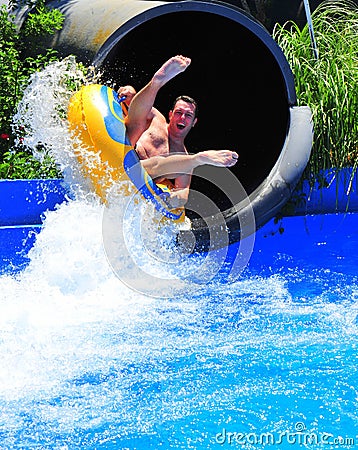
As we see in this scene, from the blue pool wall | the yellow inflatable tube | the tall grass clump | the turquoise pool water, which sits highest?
the tall grass clump

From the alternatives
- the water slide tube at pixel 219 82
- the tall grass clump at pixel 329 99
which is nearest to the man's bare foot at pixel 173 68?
the water slide tube at pixel 219 82

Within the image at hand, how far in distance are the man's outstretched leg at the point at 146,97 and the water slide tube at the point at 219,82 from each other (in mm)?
393

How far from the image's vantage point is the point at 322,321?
4090 mm

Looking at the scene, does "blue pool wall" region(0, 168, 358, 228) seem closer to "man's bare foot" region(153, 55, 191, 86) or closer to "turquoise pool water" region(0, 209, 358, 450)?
"turquoise pool water" region(0, 209, 358, 450)

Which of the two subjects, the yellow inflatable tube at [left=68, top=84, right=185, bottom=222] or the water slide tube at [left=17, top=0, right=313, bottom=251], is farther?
the water slide tube at [left=17, top=0, right=313, bottom=251]

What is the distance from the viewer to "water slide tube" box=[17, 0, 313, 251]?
4.97m

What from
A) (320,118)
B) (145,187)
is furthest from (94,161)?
(320,118)

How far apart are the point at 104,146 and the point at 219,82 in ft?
5.70

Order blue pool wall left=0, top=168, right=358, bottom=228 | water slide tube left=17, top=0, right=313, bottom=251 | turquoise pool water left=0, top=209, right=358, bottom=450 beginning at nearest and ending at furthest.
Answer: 1. turquoise pool water left=0, top=209, right=358, bottom=450
2. water slide tube left=17, top=0, right=313, bottom=251
3. blue pool wall left=0, top=168, right=358, bottom=228

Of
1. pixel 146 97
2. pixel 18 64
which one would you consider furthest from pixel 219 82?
pixel 18 64

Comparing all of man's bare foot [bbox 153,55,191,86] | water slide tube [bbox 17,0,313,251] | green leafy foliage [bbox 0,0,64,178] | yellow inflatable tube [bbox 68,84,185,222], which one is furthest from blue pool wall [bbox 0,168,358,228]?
man's bare foot [bbox 153,55,191,86]

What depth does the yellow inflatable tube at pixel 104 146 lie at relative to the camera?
437cm

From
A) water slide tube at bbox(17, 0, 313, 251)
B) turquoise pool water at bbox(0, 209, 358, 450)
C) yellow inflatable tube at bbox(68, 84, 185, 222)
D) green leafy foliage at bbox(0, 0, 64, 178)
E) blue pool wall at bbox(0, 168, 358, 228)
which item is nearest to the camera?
turquoise pool water at bbox(0, 209, 358, 450)

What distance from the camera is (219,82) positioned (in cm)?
582
